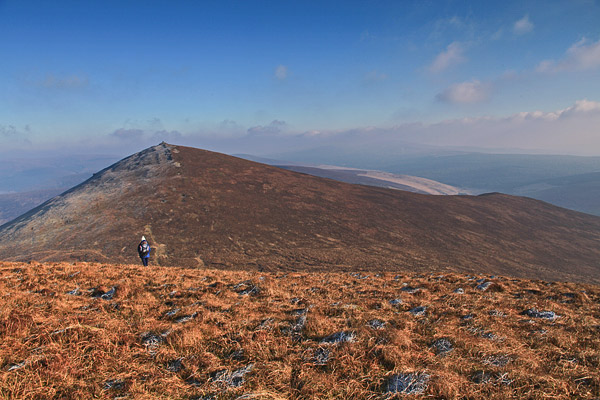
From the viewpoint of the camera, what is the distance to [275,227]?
43.2 meters

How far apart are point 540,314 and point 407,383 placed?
311 inches

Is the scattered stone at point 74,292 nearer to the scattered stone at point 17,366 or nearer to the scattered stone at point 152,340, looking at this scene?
the scattered stone at point 152,340

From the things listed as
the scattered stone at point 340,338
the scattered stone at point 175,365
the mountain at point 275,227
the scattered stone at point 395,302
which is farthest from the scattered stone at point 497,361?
the mountain at point 275,227

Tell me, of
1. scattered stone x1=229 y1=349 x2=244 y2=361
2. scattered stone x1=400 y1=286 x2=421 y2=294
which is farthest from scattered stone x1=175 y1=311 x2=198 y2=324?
scattered stone x1=400 y1=286 x2=421 y2=294

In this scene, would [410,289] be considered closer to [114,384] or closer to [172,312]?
[172,312]

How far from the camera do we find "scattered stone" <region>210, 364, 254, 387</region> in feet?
14.4

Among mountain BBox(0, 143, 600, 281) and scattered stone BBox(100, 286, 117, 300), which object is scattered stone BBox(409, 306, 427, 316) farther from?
mountain BBox(0, 143, 600, 281)

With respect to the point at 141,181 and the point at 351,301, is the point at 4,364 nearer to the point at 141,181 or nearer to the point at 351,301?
the point at 351,301

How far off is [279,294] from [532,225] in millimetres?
75552

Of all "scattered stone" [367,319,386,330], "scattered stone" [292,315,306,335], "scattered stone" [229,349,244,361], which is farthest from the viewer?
"scattered stone" [367,319,386,330]

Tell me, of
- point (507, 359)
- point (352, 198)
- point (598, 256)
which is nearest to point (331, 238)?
point (352, 198)

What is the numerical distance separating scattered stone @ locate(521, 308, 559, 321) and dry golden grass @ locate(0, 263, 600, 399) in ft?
1.20

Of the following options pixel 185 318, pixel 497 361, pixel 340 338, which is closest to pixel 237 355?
pixel 340 338

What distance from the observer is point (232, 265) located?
3125 centimetres
